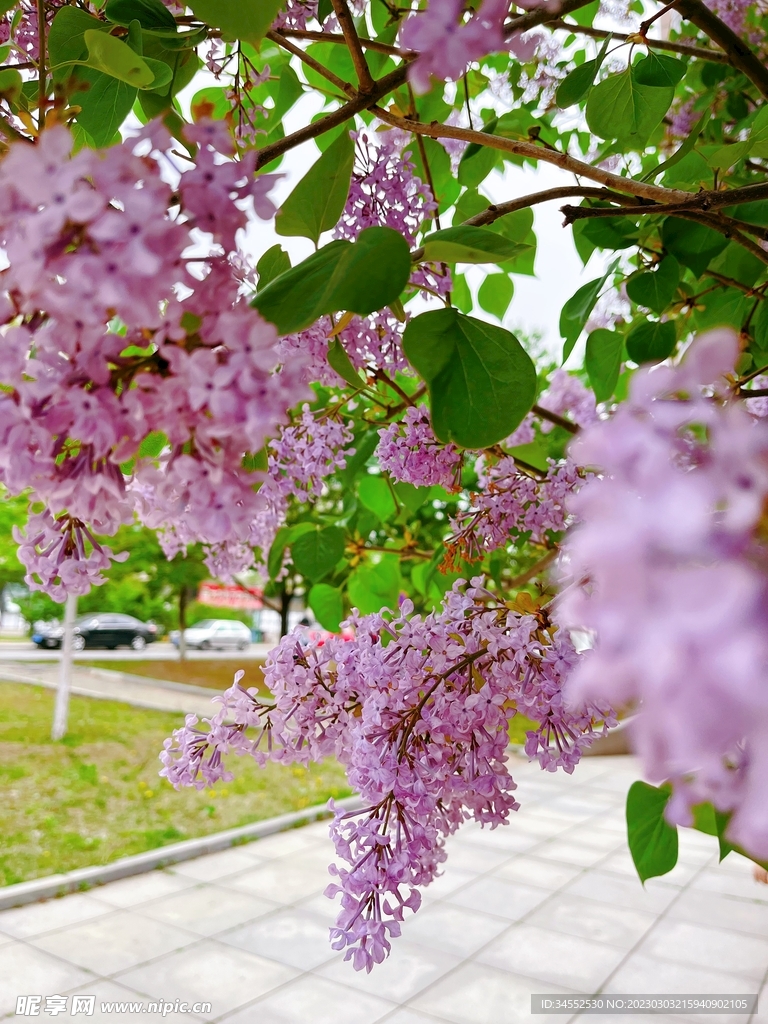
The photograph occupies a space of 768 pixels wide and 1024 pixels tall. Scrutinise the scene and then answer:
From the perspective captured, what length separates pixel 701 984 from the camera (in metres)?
2.33

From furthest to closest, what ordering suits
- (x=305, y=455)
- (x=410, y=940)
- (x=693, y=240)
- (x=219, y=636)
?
(x=219, y=636) < (x=410, y=940) < (x=305, y=455) < (x=693, y=240)

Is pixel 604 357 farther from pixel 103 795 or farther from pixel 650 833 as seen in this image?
pixel 103 795

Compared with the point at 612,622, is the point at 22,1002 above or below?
below

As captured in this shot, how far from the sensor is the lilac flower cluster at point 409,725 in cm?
46

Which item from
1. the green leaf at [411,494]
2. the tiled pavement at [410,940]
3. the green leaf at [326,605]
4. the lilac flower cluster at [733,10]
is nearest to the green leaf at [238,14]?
the green leaf at [411,494]

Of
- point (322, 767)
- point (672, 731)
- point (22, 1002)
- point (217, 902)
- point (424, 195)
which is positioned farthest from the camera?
point (322, 767)

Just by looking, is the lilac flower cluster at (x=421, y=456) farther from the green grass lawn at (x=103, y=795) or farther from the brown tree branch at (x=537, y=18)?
the green grass lawn at (x=103, y=795)

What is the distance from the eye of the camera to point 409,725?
47 cm

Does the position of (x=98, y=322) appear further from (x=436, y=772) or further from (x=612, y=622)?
(x=436, y=772)

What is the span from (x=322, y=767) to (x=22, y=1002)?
10.4 feet

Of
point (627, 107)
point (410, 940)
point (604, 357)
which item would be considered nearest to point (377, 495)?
point (604, 357)

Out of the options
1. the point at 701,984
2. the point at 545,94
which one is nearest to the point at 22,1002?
the point at 701,984

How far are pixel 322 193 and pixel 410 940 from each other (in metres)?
2.59

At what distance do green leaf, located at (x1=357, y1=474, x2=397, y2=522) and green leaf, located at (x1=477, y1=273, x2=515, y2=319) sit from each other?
27 centimetres
